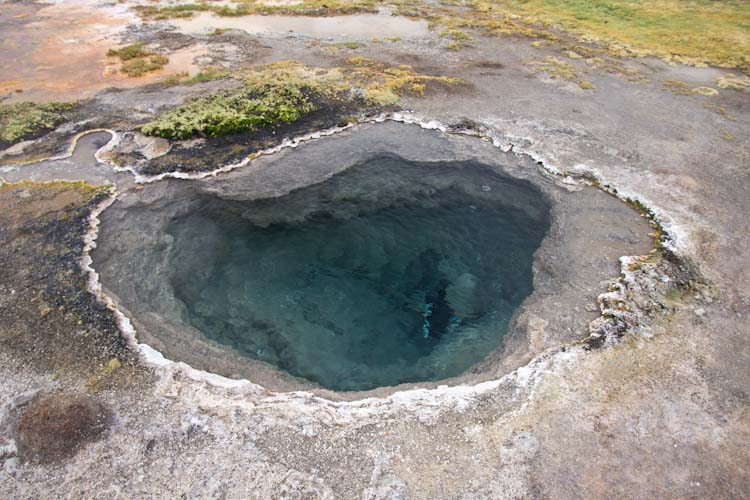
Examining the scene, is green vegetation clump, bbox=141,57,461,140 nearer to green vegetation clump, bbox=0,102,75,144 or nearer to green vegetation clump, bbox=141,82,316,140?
green vegetation clump, bbox=141,82,316,140

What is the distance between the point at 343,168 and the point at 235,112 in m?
4.48

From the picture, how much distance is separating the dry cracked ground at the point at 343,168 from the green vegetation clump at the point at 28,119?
9 cm

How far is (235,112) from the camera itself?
15062 millimetres

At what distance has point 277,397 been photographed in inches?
297

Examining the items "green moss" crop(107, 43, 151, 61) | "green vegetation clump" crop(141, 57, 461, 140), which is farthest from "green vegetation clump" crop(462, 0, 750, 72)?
"green moss" crop(107, 43, 151, 61)

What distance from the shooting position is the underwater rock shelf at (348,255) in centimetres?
1012

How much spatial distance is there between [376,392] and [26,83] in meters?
18.8

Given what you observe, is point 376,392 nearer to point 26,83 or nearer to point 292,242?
point 292,242

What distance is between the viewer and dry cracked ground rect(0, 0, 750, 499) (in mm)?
6711

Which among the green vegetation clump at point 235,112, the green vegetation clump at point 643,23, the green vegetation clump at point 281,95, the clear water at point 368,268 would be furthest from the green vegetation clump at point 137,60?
the green vegetation clump at point 643,23

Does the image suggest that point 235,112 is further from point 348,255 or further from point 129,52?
point 129,52

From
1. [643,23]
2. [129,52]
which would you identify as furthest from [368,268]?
[643,23]

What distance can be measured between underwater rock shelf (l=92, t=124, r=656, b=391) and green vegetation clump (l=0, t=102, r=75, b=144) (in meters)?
5.55

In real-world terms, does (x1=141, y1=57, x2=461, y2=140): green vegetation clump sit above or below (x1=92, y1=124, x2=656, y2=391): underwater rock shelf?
above
